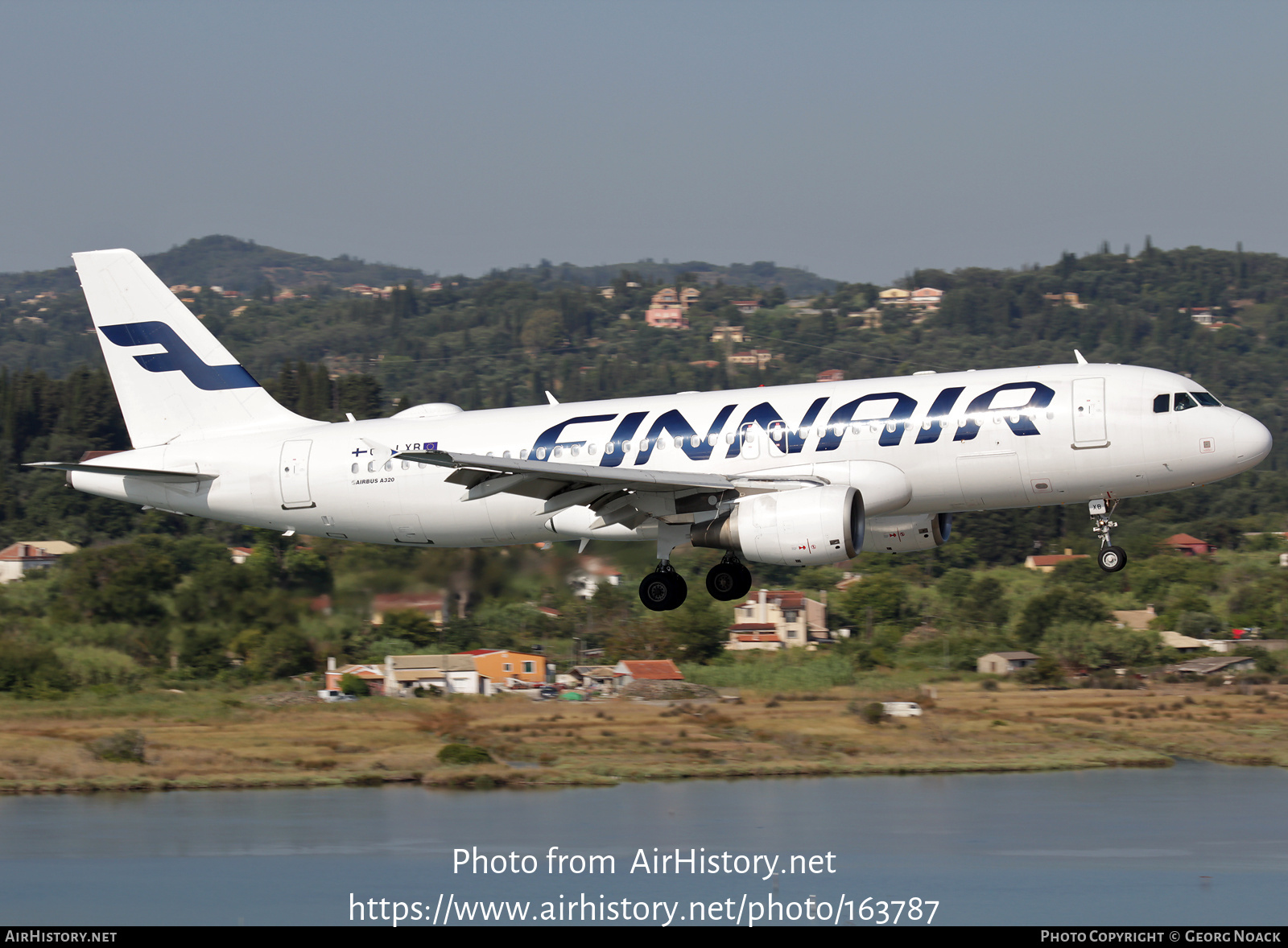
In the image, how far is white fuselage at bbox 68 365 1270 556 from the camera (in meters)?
33.5

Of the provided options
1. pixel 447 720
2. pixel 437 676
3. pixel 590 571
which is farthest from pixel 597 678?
pixel 590 571

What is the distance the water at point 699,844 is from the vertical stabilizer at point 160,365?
2201 cm

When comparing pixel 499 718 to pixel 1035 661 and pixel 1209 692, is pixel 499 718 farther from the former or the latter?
pixel 1209 692

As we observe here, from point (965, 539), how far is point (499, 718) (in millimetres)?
60198

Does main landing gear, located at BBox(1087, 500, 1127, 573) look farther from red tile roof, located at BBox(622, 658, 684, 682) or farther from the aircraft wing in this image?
red tile roof, located at BBox(622, 658, 684, 682)

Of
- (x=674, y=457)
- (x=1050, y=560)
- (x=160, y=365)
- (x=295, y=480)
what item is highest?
(x=160, y=365)

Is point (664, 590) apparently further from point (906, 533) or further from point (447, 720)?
point (447, 720)

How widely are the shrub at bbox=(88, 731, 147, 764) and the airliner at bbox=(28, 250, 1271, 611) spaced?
50601 millimetres

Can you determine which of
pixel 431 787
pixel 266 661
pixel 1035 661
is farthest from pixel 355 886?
pixel 1035 661

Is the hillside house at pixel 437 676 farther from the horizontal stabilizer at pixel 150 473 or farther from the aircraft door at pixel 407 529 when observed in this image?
the aircraft door at pixel 407 529

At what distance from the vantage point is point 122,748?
8581cm

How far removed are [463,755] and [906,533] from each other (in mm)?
57342

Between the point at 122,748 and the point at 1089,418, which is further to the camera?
the point at 122,748

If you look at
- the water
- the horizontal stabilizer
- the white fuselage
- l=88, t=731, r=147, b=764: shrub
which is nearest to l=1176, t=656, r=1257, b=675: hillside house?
the water
